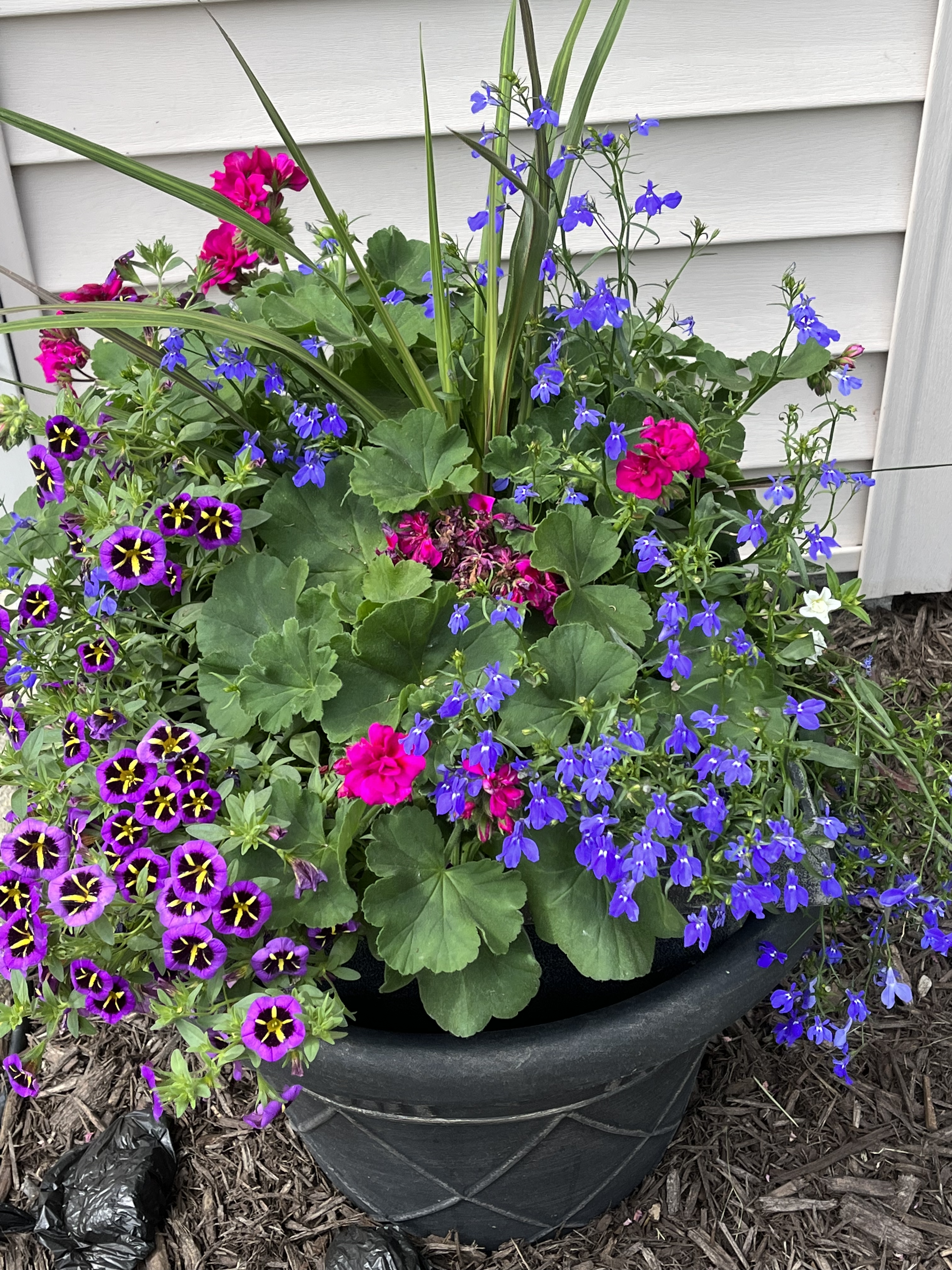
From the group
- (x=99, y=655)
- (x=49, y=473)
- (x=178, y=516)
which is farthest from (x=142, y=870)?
(x=49, y=473)

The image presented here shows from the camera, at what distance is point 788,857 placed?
3.21ft

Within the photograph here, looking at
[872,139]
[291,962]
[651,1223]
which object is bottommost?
[651,1223]

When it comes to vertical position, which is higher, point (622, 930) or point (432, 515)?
point (432, 515)

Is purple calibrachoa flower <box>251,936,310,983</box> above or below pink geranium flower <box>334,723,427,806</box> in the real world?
below

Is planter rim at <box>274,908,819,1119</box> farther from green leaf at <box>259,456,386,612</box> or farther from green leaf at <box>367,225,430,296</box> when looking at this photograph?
green leaf at <box>367,225,430,296</box>

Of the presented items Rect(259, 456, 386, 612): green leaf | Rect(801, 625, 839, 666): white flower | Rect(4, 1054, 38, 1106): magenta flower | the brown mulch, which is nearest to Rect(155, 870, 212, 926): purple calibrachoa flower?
Rect(4, 1054, 38, 1106): magenta flower

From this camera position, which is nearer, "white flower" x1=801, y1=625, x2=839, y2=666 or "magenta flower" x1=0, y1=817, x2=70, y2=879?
"magenta flower" x1=0, y1=817, x2=70, y2=879

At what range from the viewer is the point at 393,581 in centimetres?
116

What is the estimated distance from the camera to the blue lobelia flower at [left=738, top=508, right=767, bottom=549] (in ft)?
3.65

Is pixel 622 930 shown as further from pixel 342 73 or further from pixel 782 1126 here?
pixel 342 73

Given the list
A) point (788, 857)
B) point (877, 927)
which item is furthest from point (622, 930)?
point (877, 927)

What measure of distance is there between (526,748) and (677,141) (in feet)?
4.10

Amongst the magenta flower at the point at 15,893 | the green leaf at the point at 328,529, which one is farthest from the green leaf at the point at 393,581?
the magenta flower at the point at 15,893

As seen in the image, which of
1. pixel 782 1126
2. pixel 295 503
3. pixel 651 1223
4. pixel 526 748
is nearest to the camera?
pixel 526 748
